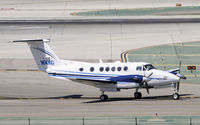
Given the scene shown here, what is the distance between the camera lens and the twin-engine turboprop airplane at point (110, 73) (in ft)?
144

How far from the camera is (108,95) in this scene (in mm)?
48562

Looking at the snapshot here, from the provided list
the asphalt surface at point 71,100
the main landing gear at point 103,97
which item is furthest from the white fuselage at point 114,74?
the asphalt surface at point 71,100

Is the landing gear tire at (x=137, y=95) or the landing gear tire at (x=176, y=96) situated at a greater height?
the landing gear tire at (x=137, y=95)

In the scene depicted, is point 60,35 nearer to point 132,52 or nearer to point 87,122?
point 132,52

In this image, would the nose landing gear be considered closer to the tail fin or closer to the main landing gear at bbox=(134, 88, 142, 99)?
the main landing gear at bbox=(134, 88, 142, 99)

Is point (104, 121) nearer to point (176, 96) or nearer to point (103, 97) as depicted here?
point (176, 96)

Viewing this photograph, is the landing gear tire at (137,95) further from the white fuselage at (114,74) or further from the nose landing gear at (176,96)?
the nose landing gear at (176,96)

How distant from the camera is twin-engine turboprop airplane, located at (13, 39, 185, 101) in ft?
144

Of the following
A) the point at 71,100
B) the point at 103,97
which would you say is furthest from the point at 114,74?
the point at 71,100

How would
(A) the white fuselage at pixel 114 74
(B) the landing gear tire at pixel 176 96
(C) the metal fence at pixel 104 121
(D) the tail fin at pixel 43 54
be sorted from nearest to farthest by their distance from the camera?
(C) the metal fence at pixel 104 121 < (B) the landing gear tire at pixel 176 96 < (A) the white fuselage at pixel 114 74 < (D) the tail fin at pixel 43 54

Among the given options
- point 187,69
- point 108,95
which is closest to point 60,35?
point 187,69

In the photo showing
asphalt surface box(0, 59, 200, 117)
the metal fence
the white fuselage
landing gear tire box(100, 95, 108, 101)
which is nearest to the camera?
the metal fence

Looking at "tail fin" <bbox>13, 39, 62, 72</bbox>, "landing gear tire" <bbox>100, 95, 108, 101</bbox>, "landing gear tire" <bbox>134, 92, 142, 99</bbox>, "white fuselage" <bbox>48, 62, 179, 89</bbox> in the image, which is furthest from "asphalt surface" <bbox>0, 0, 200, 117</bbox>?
"tail fin" <bbox>13, 39, 62, 72</bbox>

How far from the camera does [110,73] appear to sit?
4531 cm
